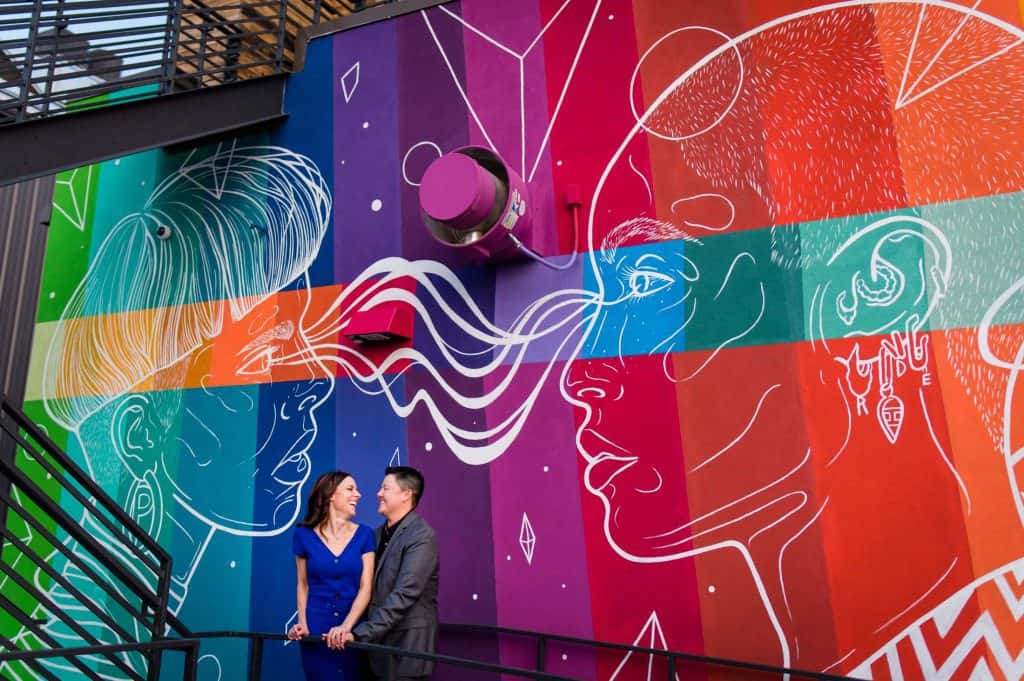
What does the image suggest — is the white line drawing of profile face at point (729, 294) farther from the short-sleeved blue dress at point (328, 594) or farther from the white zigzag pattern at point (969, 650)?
the short-sleeved blue dress at point (328, 594)

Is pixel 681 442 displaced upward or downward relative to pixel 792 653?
upward

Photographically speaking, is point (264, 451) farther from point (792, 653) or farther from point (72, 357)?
point (792, 653)

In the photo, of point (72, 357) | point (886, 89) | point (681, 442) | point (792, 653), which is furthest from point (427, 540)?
point (72, 357)

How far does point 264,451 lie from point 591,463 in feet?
6.76

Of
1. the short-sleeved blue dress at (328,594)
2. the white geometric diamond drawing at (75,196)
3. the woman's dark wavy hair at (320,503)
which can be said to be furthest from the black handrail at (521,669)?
the white geometric diamond drawing at (75,196)

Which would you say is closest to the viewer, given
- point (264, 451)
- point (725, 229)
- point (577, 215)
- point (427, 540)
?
point (427, 540)

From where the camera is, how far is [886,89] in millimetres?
4125

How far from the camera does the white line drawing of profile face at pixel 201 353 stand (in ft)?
16.7

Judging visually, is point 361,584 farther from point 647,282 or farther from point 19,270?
point 19,270

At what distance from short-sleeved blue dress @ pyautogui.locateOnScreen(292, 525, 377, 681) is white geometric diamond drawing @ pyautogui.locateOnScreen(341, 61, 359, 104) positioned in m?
2.98

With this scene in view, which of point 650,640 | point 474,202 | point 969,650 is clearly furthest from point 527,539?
point 969,650

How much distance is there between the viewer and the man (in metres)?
3.43

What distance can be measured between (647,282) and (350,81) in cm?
245

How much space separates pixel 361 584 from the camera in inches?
142
